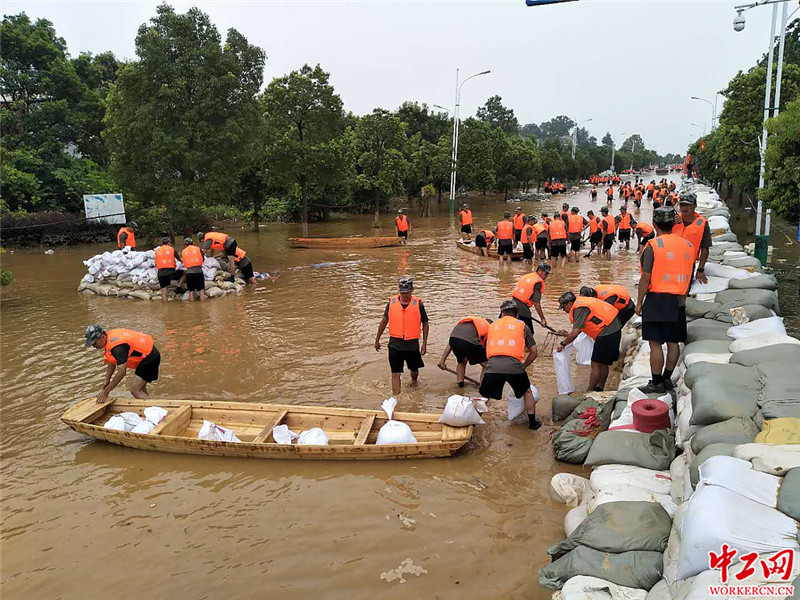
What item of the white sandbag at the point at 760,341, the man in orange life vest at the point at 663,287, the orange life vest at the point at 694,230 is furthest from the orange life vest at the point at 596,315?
the orange life vest at the point at 694,230

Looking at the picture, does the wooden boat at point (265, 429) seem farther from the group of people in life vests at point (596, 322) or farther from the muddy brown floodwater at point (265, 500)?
the group of people in life vests at point (596, 322)

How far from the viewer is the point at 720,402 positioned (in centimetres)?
422

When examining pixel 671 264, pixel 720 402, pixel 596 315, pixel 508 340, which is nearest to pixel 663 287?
pixel 671 264

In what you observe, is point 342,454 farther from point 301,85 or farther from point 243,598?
point 301,85

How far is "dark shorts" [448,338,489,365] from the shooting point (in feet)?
22.7

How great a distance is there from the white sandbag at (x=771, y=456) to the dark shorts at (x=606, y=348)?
2938 millimetres

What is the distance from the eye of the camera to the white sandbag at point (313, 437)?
5859mm

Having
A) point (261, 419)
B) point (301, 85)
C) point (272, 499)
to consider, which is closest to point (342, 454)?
point (272, 499)

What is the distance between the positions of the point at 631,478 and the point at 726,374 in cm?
121

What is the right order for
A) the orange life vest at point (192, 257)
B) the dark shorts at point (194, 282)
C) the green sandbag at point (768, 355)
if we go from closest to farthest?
the green sandbag at point (768, 355) → the orange life vest at point (192, 257) → the dark shorts at point (194, 282)

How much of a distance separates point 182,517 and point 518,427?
359 centimetres

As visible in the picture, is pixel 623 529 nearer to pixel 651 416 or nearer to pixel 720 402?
pixel 720 402

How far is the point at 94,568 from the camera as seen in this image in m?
4.37

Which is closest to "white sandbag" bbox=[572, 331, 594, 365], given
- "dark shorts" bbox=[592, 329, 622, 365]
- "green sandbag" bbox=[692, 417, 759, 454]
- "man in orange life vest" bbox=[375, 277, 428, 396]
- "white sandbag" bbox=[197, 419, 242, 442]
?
"dark shorts" bbox=[592, 329, 622, 365]
